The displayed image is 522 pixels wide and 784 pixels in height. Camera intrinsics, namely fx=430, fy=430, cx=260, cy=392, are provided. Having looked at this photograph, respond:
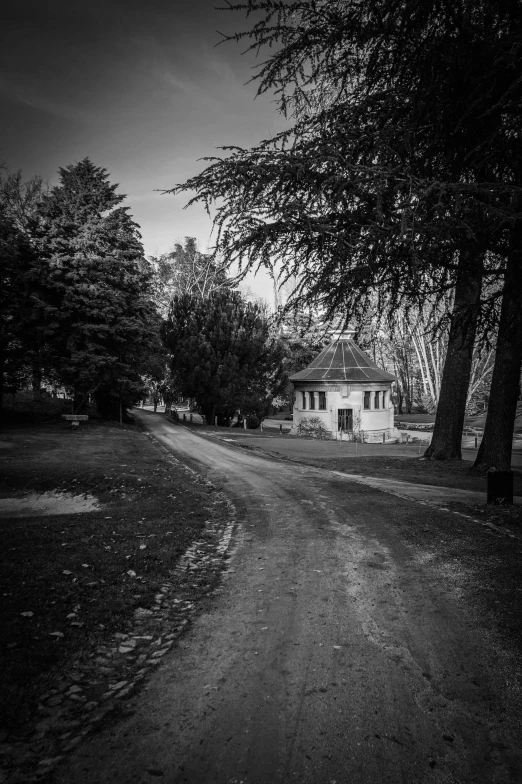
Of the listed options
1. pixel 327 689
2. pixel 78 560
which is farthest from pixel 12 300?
pixel 327 689

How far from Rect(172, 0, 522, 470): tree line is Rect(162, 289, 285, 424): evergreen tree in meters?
23.6

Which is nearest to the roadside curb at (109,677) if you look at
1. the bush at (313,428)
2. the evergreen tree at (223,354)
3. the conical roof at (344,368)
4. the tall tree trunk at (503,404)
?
the tall tree trunk at (503,404)

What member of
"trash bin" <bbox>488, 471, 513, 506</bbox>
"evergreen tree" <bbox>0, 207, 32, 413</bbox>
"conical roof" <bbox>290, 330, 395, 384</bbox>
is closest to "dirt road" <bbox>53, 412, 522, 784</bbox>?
"trash bin" <bbox>488, 471, 513, 506</bbox>

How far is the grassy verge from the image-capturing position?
399cm

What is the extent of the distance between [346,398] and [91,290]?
65.5 feet

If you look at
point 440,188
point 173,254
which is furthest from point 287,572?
point 173,254

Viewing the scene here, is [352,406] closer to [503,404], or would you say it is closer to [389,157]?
[503,404]

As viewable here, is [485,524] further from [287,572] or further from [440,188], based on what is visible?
[440,188]

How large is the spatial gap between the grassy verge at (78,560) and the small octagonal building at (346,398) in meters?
22.2

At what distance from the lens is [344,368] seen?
35.0 metres

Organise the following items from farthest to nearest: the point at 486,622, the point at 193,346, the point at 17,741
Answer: the point at 193,346 < the point at 486,622 < the point at 17,741

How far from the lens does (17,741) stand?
3.06 m

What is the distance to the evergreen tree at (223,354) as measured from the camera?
3116 cm

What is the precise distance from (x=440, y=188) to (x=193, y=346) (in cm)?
2665
